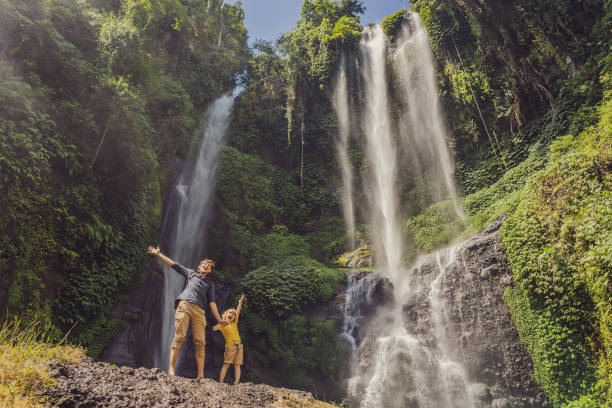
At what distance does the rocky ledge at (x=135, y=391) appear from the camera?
9.50 ft

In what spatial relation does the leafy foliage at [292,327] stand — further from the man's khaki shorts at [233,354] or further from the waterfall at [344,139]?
the waterfall at [344,139]

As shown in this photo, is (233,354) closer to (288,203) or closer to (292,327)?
(292,327)

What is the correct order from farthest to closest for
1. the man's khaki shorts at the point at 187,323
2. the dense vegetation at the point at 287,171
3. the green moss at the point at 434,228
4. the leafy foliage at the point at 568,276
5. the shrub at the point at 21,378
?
1. the green moss at the point at 434,228
2. the dense vegetation at the point at 287,171
3. the leafy foliage at the point at 568,276
4. the man's khaki shorts at the point at 187,323
5. the shrub at the point at 21,378

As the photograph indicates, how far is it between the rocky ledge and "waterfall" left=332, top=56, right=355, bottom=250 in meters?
12.5

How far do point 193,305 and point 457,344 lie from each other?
7178mm

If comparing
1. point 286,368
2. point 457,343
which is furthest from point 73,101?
point 457,343

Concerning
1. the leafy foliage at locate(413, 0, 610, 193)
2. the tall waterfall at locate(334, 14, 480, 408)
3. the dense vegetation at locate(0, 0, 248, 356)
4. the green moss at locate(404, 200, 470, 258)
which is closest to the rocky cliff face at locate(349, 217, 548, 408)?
the tall waterfall at locate(334, 14, 480, 408)

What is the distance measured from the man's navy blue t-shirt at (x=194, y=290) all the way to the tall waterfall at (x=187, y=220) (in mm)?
6479

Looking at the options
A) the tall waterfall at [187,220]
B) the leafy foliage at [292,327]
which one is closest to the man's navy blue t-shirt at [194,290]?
the leafy foliage at [292,327]

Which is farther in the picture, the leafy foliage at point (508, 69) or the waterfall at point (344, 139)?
the waterfall at point (344, 139)

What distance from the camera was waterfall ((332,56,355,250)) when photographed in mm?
16844

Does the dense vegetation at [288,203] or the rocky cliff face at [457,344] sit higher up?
the dense vegetation at [288,203]

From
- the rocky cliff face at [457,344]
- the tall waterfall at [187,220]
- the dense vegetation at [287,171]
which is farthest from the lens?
the tall waterfall at [187,220]

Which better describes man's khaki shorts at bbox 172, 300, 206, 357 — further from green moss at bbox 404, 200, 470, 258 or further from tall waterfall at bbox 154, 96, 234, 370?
green moss at bbox 404, 200, 470, 258
